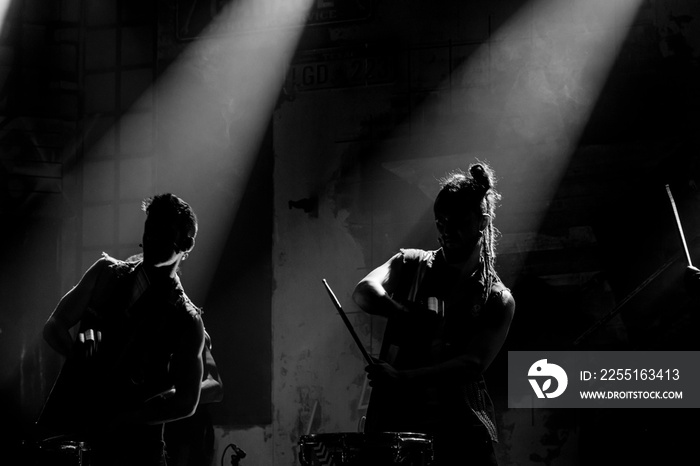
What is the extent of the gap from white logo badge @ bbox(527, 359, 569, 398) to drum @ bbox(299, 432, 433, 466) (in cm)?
439

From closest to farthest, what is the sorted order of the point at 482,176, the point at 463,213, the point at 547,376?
the point at 463,213 < the point at 482,176 < the point at 547,376

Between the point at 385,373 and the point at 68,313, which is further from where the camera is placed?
the point at 68,313

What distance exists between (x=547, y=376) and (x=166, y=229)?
15.0 ft

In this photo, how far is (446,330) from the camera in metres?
2.98

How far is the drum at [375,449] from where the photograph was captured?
2.62 metres

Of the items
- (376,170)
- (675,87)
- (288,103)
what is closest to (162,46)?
(288,103)

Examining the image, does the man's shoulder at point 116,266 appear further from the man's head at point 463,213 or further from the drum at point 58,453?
the man's head at point 463,213

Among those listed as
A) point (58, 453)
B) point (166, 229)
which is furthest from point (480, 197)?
point (58, 453)

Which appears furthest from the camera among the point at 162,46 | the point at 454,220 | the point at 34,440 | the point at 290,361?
the point at 162,46

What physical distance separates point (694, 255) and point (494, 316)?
402cm

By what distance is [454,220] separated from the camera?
2.96 metres

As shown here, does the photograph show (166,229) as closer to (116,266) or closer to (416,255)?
(116,266)

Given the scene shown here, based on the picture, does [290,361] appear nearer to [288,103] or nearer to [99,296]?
[288,103]

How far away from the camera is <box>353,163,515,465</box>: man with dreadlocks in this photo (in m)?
2.86
